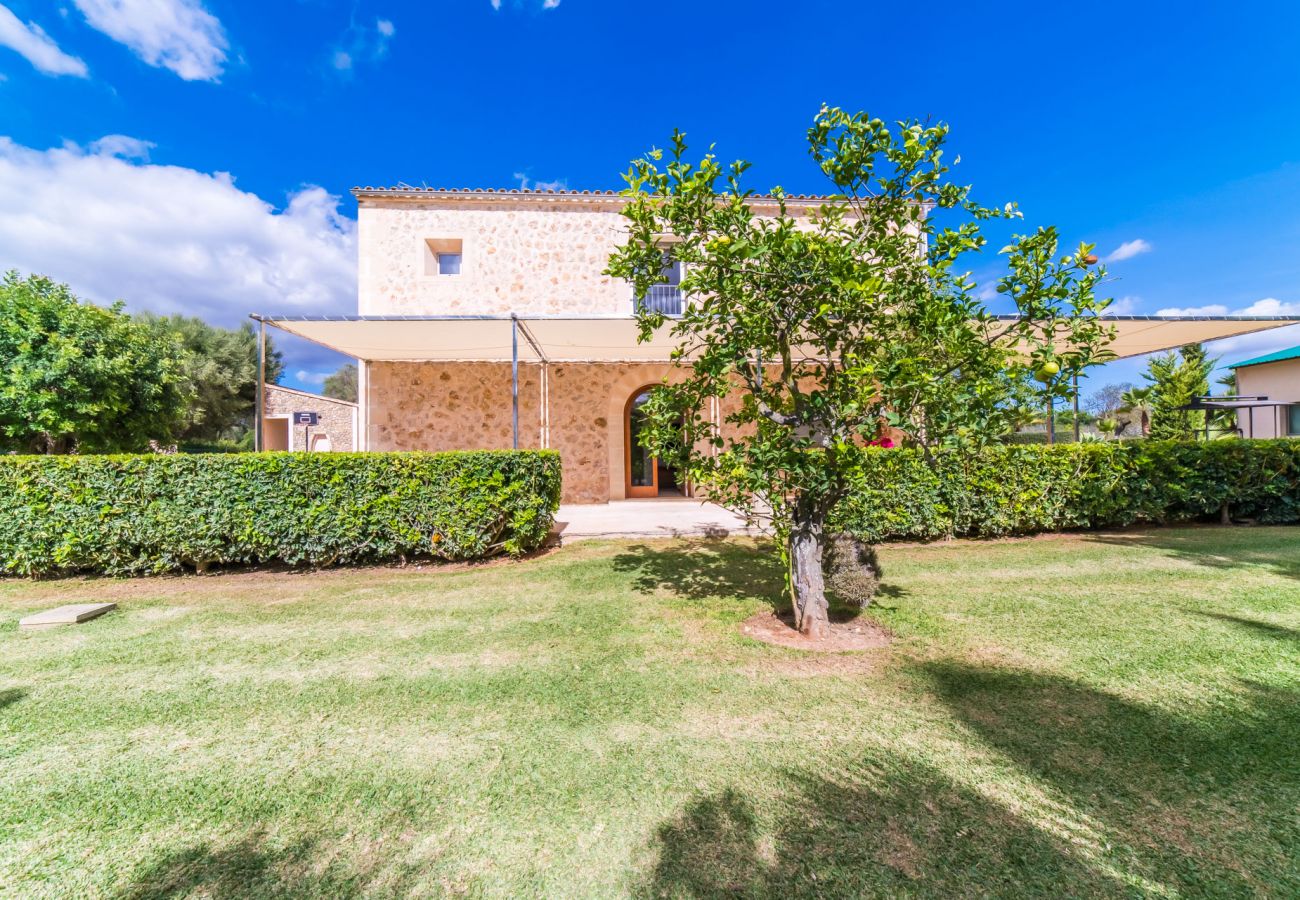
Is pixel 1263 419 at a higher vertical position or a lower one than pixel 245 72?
lower

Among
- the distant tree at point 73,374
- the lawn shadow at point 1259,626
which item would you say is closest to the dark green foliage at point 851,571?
the lawn shadow at point 1259,626

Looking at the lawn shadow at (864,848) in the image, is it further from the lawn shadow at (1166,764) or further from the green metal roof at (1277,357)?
the green metal roof at (1277,357)

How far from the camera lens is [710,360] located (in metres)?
3.78

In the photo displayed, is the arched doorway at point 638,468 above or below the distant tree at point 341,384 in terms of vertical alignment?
below

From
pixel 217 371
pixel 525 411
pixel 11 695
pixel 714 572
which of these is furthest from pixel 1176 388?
pixel 217 371

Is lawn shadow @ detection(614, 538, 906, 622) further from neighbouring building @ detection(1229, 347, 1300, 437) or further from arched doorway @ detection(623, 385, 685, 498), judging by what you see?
neighbouring building @ detection(1229, 347, 1300, 437)

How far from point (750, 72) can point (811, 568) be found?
37.3ft

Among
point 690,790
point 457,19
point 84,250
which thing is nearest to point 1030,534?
point 690,790

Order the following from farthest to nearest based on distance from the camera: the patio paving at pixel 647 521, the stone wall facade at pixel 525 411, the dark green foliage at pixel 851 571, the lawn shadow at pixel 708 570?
the stone wall facade at pixel 525 411 → the patio paving at pixel 647 521 → the lawn shadow at pixel 708 570 → the dark green foliage at pixel 851 571

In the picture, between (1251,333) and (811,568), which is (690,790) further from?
(1251,333)

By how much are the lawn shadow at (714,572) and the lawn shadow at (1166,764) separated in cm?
170

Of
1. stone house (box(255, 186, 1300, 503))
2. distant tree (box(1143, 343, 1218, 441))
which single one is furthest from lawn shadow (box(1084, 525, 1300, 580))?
distant tree (box(1143, 343, 1218, 441))

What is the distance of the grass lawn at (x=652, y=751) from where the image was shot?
6.40 feet

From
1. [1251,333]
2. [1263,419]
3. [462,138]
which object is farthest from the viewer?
[1263,419]
